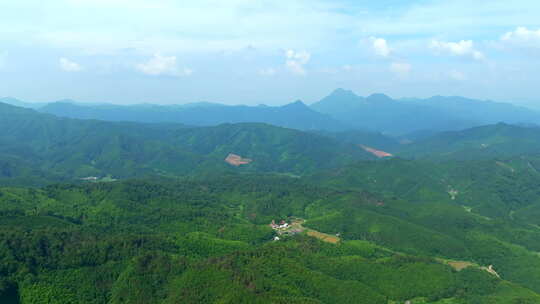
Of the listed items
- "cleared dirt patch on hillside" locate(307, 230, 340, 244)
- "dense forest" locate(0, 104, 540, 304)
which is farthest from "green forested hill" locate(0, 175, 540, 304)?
"cleared dirt patch on hillside" locate(307, 230, 340, 244)

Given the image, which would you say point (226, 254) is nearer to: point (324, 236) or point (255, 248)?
point (255, 248)

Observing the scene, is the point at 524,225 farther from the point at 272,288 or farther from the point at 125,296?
the point at 125,296

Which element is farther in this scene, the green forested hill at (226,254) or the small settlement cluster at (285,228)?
the small settlement cluster at (285,228)

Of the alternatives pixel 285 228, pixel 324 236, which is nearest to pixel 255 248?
pixel 324 236

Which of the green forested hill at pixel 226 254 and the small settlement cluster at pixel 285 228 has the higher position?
the green forested hill at pixel 226 254

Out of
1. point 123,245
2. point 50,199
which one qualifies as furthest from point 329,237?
point 50,199

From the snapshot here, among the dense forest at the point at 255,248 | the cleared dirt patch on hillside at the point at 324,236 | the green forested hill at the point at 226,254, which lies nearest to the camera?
the green forested hill at the point at 226,254

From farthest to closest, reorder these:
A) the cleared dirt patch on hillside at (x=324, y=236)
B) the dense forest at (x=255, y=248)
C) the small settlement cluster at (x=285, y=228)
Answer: the small settlement cluster at (x=285, y=228)
the cleared dirt patch on hillside at (x=324, y=236)
the dense forest at (x=255, y=248)

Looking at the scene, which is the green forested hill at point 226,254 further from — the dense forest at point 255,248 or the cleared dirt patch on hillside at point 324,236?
the cleared dirt patch on hillside at point 324,236

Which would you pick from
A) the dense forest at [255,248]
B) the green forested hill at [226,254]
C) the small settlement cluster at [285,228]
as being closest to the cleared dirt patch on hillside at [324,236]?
the dense forest at [255,248]

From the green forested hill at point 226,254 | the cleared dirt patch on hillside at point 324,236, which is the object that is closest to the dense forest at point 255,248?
the green forested hill at point 226,254
